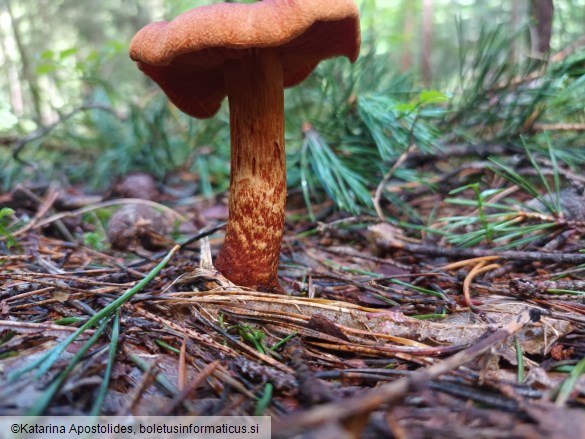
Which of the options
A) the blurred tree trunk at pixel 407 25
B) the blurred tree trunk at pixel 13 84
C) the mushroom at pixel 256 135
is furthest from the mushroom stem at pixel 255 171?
the blurred tree trunk at pixel 13 84

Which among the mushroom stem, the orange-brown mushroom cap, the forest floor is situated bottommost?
the forest floor

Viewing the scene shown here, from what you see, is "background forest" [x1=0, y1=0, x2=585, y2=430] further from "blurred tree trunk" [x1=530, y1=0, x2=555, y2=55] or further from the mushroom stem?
the mushroom stem

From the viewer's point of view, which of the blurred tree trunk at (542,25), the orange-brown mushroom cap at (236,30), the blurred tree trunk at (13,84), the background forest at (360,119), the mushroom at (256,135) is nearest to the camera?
the orange-brown mushroom cap at (236,30)

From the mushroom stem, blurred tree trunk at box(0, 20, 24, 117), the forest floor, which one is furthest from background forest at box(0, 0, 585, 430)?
blurred tree trunk at box(0, 20, 24, 117)

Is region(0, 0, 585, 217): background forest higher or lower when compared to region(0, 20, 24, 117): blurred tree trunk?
lower

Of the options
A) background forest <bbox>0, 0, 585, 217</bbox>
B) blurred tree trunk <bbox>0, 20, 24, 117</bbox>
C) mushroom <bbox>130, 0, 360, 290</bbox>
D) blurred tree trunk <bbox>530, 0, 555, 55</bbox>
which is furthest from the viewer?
blurred tree trunk <bbox>0, 20, 24, 117</bbox>

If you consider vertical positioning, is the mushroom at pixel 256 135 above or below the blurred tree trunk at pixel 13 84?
below

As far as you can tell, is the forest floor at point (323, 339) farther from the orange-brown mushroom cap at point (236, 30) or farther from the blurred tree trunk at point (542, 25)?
the blurred tree trunk at point (542, 25)
